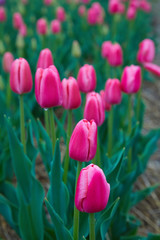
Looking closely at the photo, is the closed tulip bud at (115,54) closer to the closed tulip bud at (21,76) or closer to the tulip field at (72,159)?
the tulip field at (72,159)

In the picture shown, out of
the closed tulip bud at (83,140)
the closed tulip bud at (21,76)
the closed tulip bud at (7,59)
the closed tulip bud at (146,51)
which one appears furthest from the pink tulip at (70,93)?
Answer: the closed tulip bud at (7,59)

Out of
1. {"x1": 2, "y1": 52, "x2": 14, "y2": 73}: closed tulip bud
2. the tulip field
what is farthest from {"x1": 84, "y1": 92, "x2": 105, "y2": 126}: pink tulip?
{"x1": 2, "y1": 52, "x2": 14, "y2": 73}: closed tulip bud

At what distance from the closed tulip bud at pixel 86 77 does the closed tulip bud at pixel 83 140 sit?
46 centimetres

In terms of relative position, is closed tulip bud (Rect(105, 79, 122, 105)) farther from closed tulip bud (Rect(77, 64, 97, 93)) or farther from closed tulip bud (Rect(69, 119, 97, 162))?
closed tulip bud (Rect(69, 119, 97, 162))

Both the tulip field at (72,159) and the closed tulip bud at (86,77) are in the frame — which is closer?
the tulip field at (72,159)

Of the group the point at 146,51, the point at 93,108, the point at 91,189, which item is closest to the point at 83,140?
the point at 91,189

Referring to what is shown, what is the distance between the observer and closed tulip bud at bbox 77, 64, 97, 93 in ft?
4.13

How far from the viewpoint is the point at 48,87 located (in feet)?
3.26

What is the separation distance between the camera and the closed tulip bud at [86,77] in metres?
1.26

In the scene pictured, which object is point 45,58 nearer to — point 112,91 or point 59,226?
point 112,91

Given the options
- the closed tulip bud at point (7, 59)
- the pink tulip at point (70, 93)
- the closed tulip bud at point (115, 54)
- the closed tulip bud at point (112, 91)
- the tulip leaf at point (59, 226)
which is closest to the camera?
the tulip leaf at point (59, 226)

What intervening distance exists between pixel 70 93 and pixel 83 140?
0.29m

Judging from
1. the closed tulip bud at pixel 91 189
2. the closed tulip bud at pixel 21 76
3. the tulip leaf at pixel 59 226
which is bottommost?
the tulip leaf at pixel 59 226

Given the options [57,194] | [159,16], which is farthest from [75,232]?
[159,16]
